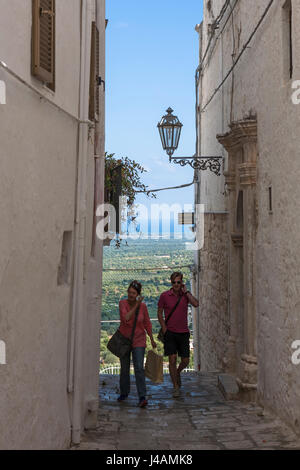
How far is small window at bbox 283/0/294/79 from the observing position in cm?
690

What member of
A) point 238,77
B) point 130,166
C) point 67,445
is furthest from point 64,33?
point 130,166

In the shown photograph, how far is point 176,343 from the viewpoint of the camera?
913 centimetres

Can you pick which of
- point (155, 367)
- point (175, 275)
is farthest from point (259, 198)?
point (155, 367)

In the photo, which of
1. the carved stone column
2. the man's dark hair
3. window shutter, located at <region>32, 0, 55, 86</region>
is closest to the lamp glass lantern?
the carved stone column

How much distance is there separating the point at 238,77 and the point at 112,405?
17.8 ft

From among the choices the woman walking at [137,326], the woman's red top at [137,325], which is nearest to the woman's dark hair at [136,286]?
the woman walking at [137,326]

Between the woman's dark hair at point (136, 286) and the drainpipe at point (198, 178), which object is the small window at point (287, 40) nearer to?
the woman's dark hair at point (136, 286)

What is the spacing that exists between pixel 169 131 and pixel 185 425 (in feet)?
20.6

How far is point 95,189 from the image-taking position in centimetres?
793

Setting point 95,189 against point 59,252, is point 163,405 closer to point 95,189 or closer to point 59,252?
point 95,189

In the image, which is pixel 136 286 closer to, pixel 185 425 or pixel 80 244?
pixel 185 425

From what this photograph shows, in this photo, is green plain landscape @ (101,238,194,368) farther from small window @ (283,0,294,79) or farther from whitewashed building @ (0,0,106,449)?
small window @ (283,0,294,79)

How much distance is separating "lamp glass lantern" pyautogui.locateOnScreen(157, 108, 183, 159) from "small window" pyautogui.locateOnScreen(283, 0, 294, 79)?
5110 mm

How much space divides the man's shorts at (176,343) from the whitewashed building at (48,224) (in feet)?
5.41
